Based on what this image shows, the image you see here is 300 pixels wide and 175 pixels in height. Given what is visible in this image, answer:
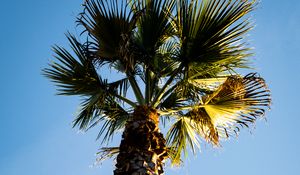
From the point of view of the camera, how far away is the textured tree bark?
461 centimetres

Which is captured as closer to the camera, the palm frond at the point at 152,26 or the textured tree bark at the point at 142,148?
the textured tree bark at the point at 142,148

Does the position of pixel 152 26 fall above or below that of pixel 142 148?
above

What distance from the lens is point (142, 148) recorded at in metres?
4.83

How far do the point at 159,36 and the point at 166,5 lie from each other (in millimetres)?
551

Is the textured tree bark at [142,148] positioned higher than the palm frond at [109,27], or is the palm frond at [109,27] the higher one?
the palm frond at [109,27]

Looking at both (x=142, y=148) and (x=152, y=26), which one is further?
(x=152, y=26)

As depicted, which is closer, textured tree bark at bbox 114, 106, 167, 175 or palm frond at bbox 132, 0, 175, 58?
textured tree bark at bbox 114, 106, 167, 175

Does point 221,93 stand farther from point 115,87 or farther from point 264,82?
point 115,87

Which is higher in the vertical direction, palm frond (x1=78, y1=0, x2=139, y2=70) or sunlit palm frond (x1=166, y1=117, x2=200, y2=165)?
palm frond (x1=78, y1=0, x2=139, y2=70)

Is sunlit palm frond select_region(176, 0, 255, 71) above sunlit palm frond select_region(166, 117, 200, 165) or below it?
above

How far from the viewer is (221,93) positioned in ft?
20.5

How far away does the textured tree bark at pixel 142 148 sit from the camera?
461cm

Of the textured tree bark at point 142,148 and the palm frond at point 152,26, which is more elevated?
the palm frond at point 152,26

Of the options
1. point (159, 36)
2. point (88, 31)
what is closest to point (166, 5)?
point (159, 36)
